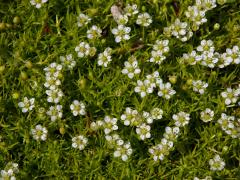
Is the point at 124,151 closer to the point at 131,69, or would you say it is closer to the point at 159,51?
the point at 131,69

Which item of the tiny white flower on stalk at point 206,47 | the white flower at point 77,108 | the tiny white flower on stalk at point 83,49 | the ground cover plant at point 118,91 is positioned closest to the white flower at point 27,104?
the ground cover plant at point 118,91

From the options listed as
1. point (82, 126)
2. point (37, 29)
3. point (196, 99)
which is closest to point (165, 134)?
point (196, 99)

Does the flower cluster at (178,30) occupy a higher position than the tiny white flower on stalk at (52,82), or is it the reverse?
the flower cluster at (178,30)

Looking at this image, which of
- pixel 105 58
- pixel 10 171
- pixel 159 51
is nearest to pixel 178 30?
pixel 159 51

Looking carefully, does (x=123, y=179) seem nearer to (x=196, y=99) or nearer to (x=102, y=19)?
(x=196, y=99)

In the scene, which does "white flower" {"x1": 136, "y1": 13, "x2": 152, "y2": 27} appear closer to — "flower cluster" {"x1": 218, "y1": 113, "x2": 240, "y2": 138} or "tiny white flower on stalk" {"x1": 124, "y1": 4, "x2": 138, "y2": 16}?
"tiny white flower on stalk" {"x1": 124, "y1": 4, "x2": 138, "y2": 16}

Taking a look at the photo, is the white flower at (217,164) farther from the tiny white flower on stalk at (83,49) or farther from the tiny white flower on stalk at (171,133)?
the tiny white flower on stalk at (83,49)
